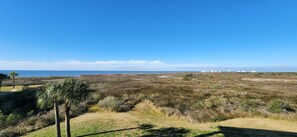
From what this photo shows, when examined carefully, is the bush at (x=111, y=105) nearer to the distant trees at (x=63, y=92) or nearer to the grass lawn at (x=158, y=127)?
the grass lawn at (x=158, y=127)

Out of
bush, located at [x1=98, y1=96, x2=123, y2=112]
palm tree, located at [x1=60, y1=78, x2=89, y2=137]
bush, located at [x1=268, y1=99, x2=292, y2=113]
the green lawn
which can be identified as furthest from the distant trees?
bush, located at [x1=268, y1=99, x2=292, y2=113]

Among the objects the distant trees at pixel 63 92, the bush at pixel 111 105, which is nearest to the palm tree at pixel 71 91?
the distant trees at pixel 63 92

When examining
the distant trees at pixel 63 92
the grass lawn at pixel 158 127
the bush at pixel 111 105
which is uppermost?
the distant trees at pixel 63 92

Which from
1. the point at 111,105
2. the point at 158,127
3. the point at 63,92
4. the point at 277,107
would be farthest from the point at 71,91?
the point at 277,107

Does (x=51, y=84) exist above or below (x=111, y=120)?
above

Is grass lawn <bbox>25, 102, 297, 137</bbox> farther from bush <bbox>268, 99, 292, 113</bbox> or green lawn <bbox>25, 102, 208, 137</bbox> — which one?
bush <bbox>268, 99, 292, 113</bbox>

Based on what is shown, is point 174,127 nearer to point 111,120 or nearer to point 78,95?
point 111,120

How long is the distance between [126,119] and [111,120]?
1.37 m


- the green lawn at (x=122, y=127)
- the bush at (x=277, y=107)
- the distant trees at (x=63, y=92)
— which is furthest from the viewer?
the bush at (x=277, y=107)

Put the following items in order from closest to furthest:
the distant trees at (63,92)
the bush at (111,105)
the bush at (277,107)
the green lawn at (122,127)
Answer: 1. the distant trees at (63,92)
2. the green lawn at (122,127)
3. the bush at (277,107)
4. the bush at (111,105)

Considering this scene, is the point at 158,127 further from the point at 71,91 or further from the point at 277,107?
the point at 277,107

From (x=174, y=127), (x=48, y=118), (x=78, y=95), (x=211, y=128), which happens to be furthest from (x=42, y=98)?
(x=211, y=128)

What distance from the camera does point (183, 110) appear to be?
1948 centimetres

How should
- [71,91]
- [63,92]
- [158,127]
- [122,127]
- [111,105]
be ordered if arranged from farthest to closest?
[111,105], [158,127], [122,127], [71,91], [63,92]
